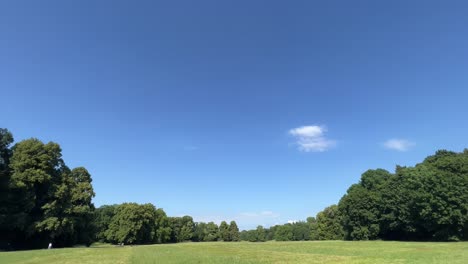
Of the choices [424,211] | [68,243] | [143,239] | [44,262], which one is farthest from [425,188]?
[143,239]

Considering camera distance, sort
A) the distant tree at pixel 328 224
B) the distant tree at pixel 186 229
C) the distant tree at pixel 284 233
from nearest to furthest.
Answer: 1. the distant tree at pixel 328 224
2. the distant tree at pixel 186 229
3. the distant tree at pixel 284 233

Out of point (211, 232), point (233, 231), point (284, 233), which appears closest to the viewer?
point (211, 232)

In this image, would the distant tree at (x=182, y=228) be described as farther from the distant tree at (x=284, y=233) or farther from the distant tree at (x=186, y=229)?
the distant tree at (x=284, y=233)

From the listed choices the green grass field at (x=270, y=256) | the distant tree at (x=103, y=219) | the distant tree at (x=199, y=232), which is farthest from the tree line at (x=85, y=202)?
the distant tree at (x=199, y=232)

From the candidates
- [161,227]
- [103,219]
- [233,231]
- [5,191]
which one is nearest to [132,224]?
[103,219]

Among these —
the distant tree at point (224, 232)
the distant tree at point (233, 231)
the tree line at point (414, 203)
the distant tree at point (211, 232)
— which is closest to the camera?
the tree line at point (414, 203)

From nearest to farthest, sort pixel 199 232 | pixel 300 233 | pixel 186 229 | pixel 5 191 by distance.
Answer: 1. pixel 5 191
2. pixel 186 229
3. pixel 199 232
4. pixel 300 233

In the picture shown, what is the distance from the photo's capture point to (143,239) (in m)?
99.9

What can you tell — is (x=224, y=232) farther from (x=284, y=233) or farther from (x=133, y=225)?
(x=133, y=225)

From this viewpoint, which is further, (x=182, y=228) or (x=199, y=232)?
(x=199, y=232)

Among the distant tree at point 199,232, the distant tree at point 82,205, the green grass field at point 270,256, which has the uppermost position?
the distant tree at point 199,232

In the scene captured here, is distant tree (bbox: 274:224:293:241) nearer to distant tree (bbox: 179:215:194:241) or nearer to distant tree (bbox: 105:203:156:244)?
distant tree (bbox: 179:215:194:241)

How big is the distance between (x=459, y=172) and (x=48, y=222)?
64635mm

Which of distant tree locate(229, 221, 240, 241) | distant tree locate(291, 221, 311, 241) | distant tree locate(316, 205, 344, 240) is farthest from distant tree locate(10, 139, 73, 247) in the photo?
distant tree locate(291, 221, 311, 241)
